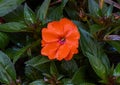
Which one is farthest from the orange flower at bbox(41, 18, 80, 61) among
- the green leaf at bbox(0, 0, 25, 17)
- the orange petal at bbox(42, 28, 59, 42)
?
the green leaf at bbox(0, 0, 25, 17)

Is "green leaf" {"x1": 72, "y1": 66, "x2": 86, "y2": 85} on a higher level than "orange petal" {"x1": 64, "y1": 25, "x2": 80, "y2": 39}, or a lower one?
lower

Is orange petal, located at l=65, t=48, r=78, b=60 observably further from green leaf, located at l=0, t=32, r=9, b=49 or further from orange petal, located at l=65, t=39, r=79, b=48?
green leaf, located at l=0, t=32, r=9, b=49

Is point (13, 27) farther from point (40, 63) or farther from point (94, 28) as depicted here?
point (94, 28)

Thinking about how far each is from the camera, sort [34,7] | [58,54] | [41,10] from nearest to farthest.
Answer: [58,54]
[41,10]
[34,7]

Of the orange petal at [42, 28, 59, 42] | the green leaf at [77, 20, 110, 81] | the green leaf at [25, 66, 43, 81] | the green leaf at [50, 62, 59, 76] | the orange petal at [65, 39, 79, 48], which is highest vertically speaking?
the orange petal at [42, 28, 59, 42]

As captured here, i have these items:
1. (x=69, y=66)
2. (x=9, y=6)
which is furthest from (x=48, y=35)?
(x=9, y=6)

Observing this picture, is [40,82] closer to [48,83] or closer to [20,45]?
[48,83]

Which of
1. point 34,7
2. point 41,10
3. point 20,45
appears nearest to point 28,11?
point 41,10
